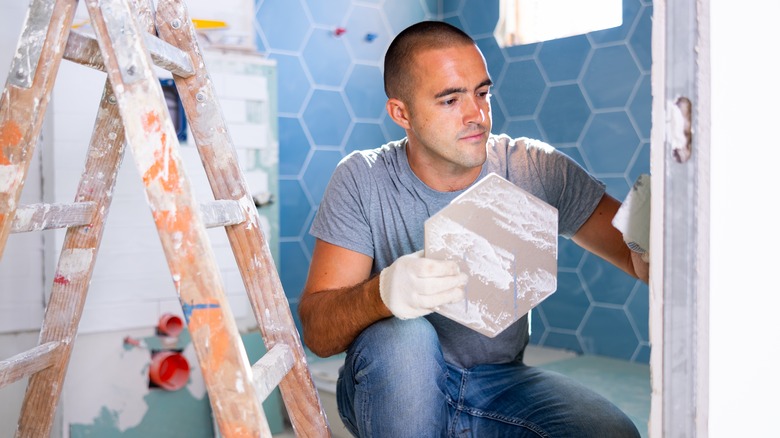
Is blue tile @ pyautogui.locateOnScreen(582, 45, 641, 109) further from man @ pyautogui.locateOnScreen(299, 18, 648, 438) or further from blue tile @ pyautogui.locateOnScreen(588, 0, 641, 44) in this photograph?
man @ pyautogui.locateOnScreen(299, 18, 648, 438)

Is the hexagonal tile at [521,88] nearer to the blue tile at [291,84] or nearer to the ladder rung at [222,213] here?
the blue tile at [291,84]

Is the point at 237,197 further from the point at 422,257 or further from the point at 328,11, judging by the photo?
the point at 328,11

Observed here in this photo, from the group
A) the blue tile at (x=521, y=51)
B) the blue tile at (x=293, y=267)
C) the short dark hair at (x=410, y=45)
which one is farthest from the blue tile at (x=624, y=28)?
the blue tile at (x=293, y=267)

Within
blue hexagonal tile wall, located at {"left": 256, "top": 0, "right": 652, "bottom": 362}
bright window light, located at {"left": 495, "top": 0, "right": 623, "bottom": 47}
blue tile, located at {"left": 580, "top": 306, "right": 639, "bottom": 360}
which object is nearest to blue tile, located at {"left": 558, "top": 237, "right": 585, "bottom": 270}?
blue hexagonal tile wall, located at {"left": 256, "top": 0, "right": 652, "bottom": 362}

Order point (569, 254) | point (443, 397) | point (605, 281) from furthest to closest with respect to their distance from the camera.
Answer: point (569, 254)
point (605, 281)
point (443, 397)

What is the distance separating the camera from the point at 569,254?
2848 mm

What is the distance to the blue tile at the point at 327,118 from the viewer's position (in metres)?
2.93

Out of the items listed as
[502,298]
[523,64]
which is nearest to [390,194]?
[502,298]

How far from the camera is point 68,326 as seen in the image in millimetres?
1200

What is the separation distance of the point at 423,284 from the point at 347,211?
0.42 meters

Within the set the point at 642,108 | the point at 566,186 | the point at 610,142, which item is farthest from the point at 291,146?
the point at 566,186

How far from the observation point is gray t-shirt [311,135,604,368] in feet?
4.99

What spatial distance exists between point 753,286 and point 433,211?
0.87 m

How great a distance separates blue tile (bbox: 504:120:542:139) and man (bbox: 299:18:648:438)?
1.31m
